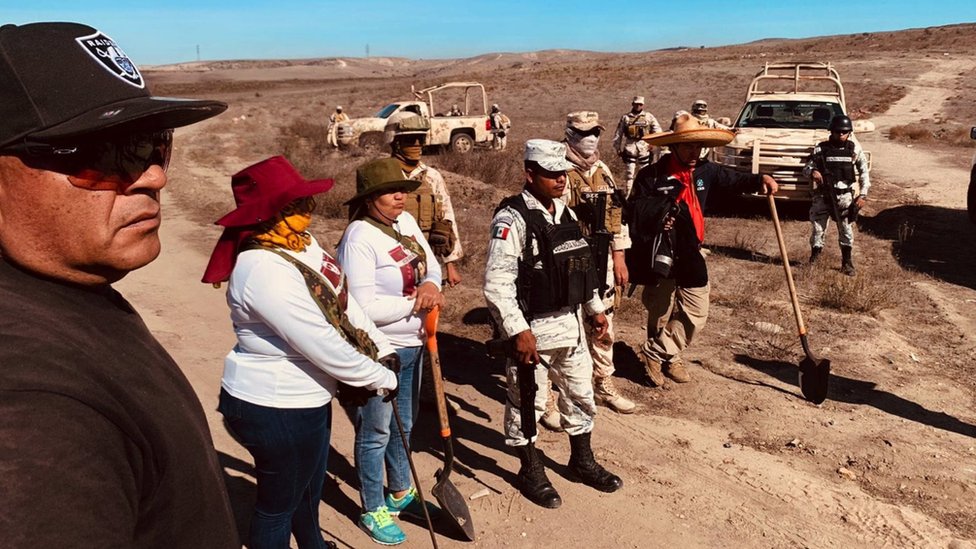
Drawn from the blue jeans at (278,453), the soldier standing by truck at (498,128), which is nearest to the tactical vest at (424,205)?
the blue jeans at (278,453)

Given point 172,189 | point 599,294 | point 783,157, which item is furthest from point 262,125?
point 599,294

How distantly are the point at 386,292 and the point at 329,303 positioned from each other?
2.85 ft

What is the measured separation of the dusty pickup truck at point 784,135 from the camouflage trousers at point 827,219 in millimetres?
1806

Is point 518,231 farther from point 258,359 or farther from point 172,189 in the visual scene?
point 172,189

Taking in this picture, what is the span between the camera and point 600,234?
429cm

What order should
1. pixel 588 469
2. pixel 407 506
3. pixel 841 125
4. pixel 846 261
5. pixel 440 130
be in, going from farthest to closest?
pixel 440 130
pixel 846 261
pixel 841 125
pixel 588 469
pixel 407 506

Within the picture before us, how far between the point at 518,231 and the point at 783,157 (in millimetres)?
7985

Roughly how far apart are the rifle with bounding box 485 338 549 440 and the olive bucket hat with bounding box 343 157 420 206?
96 cm

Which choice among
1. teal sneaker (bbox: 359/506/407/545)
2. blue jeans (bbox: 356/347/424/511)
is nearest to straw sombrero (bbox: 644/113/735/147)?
blue jeans (bbox: 356/347/424/511)

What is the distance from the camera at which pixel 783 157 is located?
1055 cm

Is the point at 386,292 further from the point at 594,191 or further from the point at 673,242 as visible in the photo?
the point at 673,242

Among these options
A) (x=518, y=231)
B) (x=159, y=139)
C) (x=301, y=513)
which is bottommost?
(x=301, y=513)

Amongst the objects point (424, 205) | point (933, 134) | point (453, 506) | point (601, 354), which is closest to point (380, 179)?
point (424, 205)

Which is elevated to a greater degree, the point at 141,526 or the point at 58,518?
the point at 58,518
